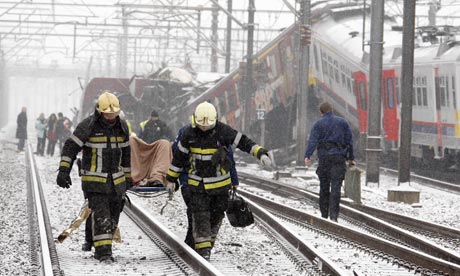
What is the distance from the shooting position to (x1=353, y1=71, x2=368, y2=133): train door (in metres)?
26.8

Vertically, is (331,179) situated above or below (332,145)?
below

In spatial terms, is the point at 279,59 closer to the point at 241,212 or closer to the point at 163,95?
the point at 163,95

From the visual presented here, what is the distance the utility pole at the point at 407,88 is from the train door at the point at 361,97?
6210mm

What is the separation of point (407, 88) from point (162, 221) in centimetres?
836

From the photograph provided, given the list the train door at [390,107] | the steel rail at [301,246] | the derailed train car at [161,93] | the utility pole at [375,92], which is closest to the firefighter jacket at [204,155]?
the steel rail at [301,246]

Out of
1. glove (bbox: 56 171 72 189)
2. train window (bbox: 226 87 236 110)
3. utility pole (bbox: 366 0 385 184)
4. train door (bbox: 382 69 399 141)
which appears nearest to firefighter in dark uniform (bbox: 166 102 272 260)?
glove (bbox: 56 171 72 189)

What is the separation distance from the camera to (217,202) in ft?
31.8

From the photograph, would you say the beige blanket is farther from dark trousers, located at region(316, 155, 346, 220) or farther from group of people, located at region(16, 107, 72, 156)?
group of people, located at region(16, 107, 72, 156)

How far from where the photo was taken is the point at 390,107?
26484 millimetres

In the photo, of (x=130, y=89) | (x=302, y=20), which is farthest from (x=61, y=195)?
(x=130, y=89)

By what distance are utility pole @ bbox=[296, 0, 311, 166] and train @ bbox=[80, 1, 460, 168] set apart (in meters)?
1.60

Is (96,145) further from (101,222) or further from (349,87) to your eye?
(349,87)

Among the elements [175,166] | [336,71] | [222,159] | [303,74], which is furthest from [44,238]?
[336,71]

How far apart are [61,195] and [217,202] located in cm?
887
